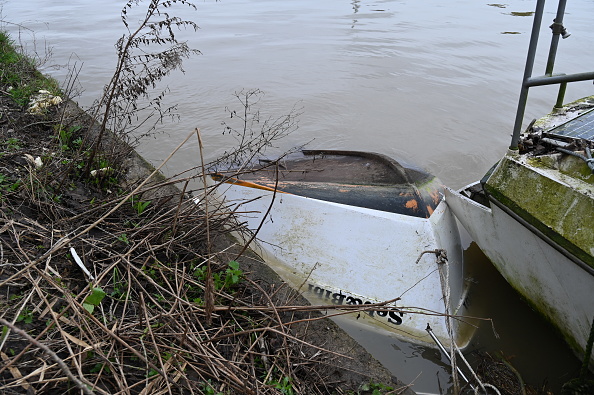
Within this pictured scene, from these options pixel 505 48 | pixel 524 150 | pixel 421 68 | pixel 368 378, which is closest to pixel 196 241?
pixel 368 378

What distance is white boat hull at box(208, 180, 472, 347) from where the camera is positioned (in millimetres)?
3072

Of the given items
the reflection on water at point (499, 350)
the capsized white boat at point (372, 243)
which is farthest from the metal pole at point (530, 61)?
the reflection on water at point (499, 350)

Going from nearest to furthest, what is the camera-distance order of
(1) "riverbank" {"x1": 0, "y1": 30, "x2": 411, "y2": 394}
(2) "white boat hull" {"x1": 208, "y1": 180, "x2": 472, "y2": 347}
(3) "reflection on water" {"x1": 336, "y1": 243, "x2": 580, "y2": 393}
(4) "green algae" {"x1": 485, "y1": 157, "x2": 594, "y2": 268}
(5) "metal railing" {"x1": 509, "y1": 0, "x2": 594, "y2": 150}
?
(1) "riverbank" {"x1": 0, "y1": 30, "x2": 411, "y2": 394}
(4) "green algae" {"x1": 485, "y1": 157, "x2": 594, "y2": 268}
(5) "metal railing" {"x1": 509, "y1": 0, "x2": 594, "y2": 150}
(3) "reflection on water" {"x1": 336, "y1": 243, "x2": 580, "y2": 393}
(2) "white boat hull" {"x1": 208, "y1": 180, "x2": 472, "y2": 347}

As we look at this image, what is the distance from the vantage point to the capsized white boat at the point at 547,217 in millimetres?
2480

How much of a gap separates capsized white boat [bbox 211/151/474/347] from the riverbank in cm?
44

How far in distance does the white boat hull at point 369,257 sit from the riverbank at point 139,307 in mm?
436

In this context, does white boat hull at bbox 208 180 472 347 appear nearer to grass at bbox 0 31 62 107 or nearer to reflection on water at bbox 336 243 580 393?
reflection on water at bbox 336 243 580 393

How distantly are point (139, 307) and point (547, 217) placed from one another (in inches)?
90.2

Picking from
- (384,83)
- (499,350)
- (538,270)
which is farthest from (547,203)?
(384,83)

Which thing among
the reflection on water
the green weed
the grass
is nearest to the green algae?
the reflection on water

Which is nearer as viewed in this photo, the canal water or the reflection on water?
the reflection on water

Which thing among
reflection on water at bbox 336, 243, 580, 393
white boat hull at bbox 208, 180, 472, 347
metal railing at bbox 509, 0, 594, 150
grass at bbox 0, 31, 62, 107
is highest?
metal railing at bbox 509, 0, 594, 150

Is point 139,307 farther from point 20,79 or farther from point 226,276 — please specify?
point 20,79

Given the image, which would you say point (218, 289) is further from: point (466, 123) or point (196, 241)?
point (466, 123)
